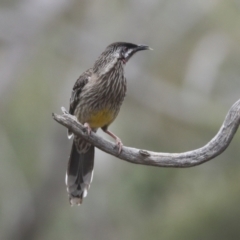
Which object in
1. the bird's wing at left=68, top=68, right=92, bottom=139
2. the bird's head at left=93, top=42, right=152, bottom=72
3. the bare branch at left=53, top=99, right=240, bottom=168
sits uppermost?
the bird's head at left=93, top=42, right=152, bottom=72

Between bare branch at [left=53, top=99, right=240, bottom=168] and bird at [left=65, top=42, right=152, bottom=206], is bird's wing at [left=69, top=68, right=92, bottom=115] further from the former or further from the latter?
bare branch at [left=53, top=99, right=240, bottom=168]

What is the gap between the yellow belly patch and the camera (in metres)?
6.01

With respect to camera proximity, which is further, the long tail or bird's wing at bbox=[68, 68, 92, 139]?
the long tail

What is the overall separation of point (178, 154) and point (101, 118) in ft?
3.68

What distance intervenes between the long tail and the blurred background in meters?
→ 4.24

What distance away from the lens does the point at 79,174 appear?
665 cm

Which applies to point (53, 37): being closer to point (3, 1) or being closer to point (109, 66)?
point (3, 1)

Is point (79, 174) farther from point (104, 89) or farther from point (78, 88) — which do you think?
point (104, 89)

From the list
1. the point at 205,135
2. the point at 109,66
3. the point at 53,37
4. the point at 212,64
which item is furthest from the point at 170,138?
the point at 109,66

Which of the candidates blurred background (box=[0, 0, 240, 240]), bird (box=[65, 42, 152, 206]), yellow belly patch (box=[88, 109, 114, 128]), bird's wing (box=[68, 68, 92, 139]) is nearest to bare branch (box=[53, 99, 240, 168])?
bird (box=[65, 42, 152, 206])

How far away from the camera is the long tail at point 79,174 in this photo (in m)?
6.57

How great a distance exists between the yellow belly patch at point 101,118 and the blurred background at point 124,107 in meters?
4.83

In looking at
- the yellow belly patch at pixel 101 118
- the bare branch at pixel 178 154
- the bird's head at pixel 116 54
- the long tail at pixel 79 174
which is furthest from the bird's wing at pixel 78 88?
the bare branch at pixel 178 154

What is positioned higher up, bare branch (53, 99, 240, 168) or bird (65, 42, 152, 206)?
bird (65, 42, 152, 206)
